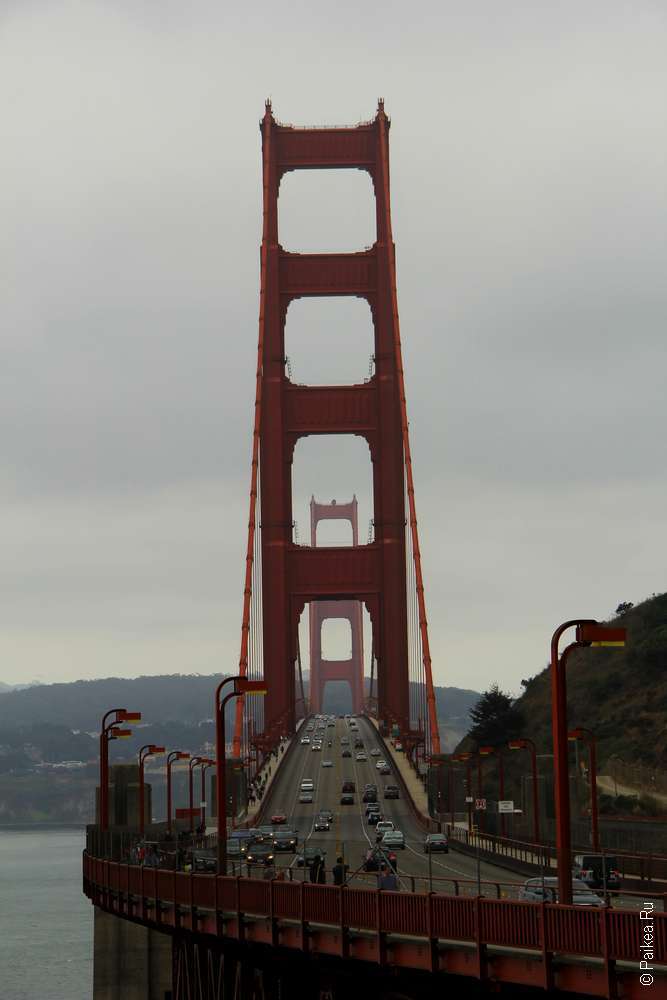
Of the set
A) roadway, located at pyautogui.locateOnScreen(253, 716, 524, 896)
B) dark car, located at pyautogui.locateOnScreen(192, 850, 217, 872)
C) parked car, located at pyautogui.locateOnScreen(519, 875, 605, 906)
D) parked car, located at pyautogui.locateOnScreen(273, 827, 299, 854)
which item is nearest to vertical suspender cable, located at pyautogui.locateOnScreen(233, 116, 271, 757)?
roadway, located at pyautogui.locateOnScreen(253, 716, 524, 896)

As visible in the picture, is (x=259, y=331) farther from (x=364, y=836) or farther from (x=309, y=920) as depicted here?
(x=309, y=920)

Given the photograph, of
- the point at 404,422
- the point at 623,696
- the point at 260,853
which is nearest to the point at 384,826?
the point at 260,853

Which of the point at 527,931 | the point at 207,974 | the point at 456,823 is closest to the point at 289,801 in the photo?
the point at 456,823

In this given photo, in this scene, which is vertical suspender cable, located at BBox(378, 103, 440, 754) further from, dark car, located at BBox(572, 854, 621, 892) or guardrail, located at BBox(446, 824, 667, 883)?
dark car, located at BBox(572, 854, 621, 892)

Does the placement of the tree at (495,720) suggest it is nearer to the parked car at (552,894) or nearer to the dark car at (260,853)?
the dark car at (260,853)

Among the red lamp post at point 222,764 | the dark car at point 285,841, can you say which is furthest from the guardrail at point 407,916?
the dark car at point 285,841

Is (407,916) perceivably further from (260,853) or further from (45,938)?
(45,938)
